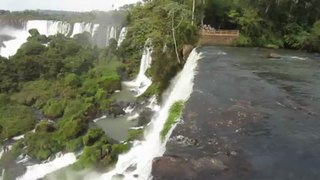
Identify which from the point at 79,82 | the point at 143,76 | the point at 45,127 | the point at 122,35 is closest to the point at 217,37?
the point at 143,76

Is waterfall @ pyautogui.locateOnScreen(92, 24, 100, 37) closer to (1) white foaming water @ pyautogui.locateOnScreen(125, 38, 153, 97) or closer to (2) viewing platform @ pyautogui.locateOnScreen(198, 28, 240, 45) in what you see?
(1) white foaming water @ pyautogui.locateOnScreen(125, 38, 153, 97)

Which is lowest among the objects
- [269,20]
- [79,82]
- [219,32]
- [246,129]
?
[79,82]

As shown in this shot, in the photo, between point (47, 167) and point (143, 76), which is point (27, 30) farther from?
point (47, 167)

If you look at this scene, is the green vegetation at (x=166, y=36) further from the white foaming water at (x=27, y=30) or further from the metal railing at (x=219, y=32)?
the white foaming water at (x=27, y=30)

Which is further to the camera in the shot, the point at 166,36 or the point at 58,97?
the point at 58,97

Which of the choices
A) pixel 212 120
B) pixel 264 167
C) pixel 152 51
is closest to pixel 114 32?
pixel 152 51

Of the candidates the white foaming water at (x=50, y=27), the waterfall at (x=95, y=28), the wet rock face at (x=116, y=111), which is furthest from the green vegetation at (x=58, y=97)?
the white foaming water at (x=50, y=27)
